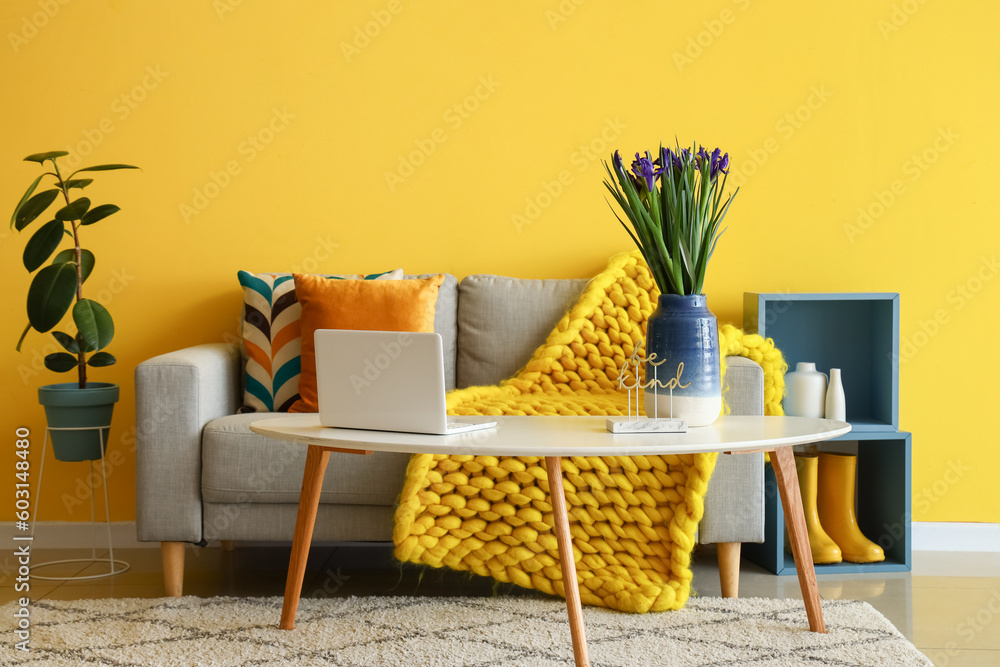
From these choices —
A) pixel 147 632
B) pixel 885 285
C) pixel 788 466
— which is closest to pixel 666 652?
pixel 788 466

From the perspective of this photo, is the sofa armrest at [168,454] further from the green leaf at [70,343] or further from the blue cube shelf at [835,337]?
the blue cube shelf at [835,337]

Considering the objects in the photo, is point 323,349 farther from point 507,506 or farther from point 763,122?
point 763,122

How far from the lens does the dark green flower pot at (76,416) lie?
7.68 feet

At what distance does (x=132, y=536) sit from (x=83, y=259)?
0.89 meters

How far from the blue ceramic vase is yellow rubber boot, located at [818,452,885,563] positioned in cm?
104

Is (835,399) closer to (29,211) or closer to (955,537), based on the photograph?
(955,537)

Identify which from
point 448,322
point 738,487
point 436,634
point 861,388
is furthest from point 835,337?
point 436,634

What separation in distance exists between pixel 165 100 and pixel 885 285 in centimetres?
233

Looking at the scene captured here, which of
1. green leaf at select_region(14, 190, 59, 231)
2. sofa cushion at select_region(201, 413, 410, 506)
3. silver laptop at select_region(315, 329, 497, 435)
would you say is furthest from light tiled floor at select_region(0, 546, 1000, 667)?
green leaf at select_region(14, 190, 59, 231)

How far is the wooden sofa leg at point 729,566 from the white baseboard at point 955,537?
2.95 ft

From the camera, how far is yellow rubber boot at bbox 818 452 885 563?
2463 mm

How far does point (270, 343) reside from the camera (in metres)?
2.47

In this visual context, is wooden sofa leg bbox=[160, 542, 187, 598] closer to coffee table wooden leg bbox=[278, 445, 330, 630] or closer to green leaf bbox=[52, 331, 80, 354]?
coffee table wooden leg bbox=[278, 445, 330, 630]

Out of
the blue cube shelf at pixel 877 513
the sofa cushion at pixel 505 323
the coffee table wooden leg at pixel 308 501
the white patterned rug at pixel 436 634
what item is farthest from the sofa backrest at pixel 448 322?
the blue cube shelf at pixel 877 513
